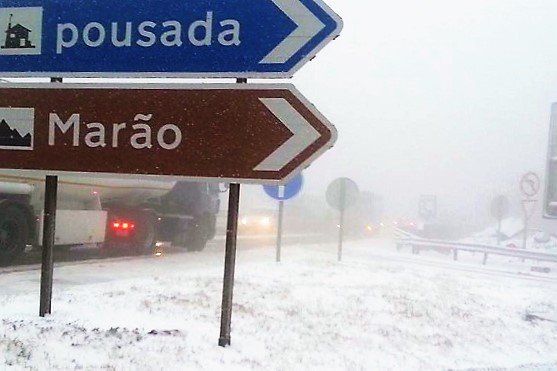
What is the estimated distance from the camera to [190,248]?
18562mm

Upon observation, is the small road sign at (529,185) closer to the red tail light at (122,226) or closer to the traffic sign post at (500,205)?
the traffic sign post at (500,205)

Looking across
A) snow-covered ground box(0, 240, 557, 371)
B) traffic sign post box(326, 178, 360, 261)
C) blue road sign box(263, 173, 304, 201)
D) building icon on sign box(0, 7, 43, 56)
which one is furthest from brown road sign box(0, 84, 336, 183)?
traffic sign post box(326, 178, 360, 261)

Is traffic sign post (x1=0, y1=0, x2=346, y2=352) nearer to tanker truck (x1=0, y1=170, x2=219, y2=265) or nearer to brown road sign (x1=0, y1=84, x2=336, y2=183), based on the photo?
brown road sign (x1=0, y1=84, x2=336, y2=183)

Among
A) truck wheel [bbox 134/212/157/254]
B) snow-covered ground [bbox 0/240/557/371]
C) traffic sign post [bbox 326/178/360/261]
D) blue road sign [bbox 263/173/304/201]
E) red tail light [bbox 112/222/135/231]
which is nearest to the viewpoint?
snow-covered ground [bbox 0/240/557/371]

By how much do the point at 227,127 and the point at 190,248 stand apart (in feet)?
47.0

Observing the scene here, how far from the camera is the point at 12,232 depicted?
1244 cm

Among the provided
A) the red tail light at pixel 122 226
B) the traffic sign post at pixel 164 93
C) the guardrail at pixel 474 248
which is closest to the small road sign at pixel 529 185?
the guardrail at pixel 474 248

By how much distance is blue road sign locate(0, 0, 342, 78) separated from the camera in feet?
14.6

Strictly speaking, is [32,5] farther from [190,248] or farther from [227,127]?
[190,248]

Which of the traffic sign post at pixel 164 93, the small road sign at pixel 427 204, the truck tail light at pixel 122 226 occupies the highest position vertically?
the traffic sign post at pixel 164 93

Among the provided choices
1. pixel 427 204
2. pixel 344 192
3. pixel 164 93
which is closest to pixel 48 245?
pixel 164 93

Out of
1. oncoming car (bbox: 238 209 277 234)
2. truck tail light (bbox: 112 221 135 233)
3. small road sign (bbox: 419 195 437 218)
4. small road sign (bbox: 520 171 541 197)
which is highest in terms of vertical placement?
small road sign (bbox: 520 171 541 197)

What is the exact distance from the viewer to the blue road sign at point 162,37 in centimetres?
446

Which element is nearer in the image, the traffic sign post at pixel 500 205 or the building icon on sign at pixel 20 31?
the building icon on sign at pixel 20 31
